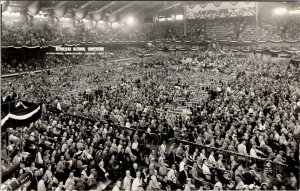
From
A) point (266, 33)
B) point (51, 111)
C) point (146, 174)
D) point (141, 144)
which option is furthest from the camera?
point (266, 33)

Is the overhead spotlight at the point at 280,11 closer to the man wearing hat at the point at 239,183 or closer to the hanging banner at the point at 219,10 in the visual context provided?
the hanging banner at the point at 219,10

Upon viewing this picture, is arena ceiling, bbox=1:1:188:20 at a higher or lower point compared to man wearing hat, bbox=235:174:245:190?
higher

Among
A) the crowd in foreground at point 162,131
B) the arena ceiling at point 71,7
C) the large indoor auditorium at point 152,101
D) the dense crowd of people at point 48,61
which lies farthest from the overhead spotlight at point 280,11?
the dense crowd of people at point 48,61

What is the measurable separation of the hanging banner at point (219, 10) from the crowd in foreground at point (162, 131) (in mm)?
13548

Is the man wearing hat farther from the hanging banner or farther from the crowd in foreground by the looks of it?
the hanging banner

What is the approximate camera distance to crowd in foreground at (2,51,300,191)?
9.56 metres

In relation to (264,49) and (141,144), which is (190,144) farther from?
(264,49)

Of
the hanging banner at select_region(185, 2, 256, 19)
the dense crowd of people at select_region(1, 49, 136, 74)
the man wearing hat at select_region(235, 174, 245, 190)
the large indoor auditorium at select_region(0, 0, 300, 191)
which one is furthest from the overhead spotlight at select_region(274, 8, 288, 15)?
the man wearing hat at select_region(235, 174, 245, 190)

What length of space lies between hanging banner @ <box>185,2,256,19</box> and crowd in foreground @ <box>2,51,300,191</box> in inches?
533

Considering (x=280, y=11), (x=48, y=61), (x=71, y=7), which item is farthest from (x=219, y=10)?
(x=48, y=61)

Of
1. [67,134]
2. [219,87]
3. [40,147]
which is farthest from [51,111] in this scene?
[219,87]

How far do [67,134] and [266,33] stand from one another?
26.9m

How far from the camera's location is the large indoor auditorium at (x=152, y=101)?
32.1 ft

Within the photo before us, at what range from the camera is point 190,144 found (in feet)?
40.0
